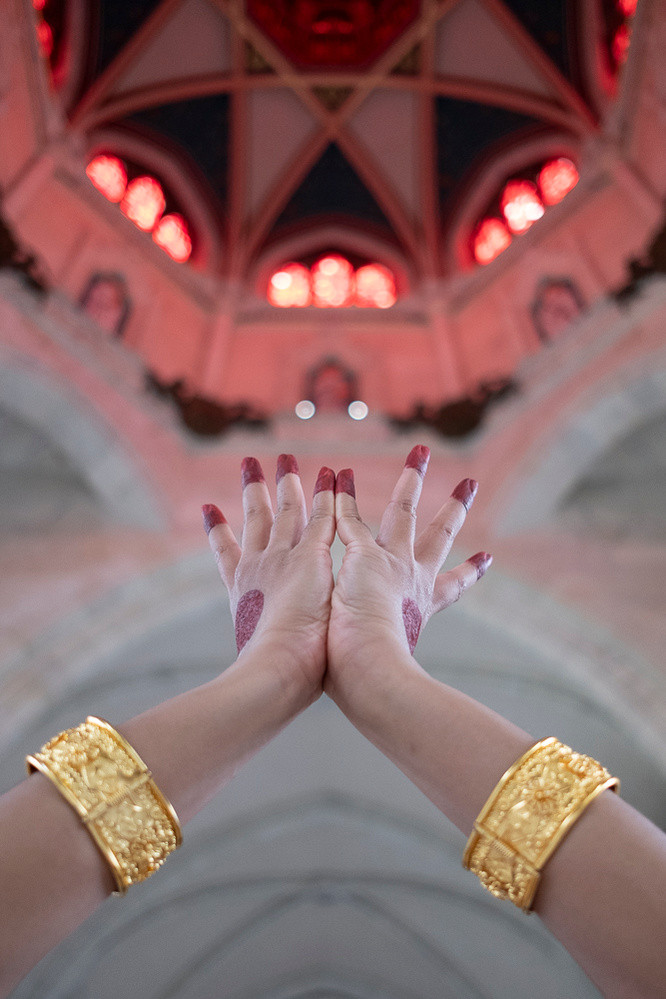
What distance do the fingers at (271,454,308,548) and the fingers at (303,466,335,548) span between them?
37 mm

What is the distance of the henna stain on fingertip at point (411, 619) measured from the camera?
223cm

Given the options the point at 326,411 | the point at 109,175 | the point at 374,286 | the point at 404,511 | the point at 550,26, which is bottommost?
the point at 404,511

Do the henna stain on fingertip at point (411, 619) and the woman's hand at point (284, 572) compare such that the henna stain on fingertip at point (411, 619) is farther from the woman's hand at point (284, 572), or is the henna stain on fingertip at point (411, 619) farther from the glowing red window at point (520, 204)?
the glowing red window at point (520, 204)

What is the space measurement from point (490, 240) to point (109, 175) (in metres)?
5.75

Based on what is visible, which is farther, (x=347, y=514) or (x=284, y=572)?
(x=347, y=514)

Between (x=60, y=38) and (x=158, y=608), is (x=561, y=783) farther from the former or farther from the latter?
(x=60, y=38)

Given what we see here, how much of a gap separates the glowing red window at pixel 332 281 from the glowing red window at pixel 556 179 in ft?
10.5

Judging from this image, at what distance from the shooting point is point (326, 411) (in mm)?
8586

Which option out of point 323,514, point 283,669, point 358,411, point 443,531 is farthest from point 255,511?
point 358,411

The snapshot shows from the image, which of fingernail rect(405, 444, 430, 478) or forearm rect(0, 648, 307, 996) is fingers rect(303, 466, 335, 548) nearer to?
fingernail rect(405, 444, 430, 478)

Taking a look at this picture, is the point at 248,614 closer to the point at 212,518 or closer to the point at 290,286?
the point at 212,518

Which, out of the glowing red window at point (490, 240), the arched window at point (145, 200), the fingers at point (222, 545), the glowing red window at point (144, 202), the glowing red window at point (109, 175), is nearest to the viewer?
the fingers at point (222, 545)

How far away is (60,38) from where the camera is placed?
406 inches

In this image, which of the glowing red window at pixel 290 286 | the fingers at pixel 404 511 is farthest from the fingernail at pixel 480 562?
the glowing red window at pixel 290 286
